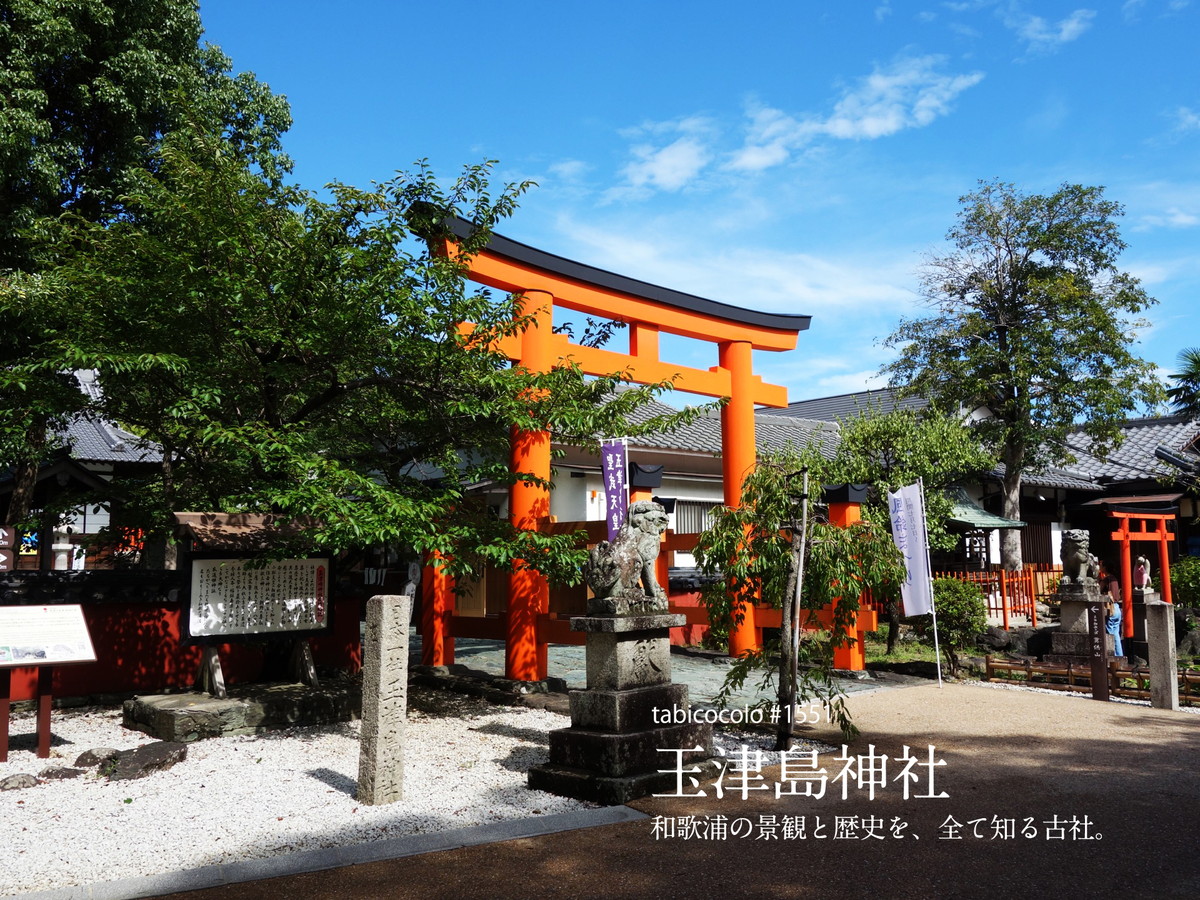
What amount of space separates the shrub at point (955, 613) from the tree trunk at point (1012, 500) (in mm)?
10002

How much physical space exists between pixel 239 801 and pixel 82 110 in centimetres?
1085

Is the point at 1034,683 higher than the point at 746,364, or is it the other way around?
the point at 746,364

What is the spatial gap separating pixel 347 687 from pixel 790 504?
525cm

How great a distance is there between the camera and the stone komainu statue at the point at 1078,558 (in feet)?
51.1

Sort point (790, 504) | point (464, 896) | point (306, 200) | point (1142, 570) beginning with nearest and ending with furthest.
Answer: point (464, 896), point (790, 504), point (306, 200), point (1142, 570)

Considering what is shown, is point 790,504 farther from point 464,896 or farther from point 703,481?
point 703,481

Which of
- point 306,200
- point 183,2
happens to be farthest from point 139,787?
point 183,2

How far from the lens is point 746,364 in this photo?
45.8ft

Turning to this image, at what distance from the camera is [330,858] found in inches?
199

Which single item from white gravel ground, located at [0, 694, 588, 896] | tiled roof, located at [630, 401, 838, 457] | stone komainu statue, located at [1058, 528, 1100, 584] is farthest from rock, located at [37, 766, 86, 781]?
stone komainu statue, located at [1058, 528, 1100, 584]

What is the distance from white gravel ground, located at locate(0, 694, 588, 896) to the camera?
17.0 feet

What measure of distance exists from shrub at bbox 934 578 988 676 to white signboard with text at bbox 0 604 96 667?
37.8 feet

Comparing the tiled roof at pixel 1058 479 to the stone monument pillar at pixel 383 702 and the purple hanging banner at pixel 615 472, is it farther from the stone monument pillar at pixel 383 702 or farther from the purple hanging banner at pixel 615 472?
the stone monument pillar at pixel 383 702

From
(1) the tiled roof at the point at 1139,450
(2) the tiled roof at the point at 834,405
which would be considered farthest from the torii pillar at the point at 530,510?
(2) the tiled roof at the point at 834,405
